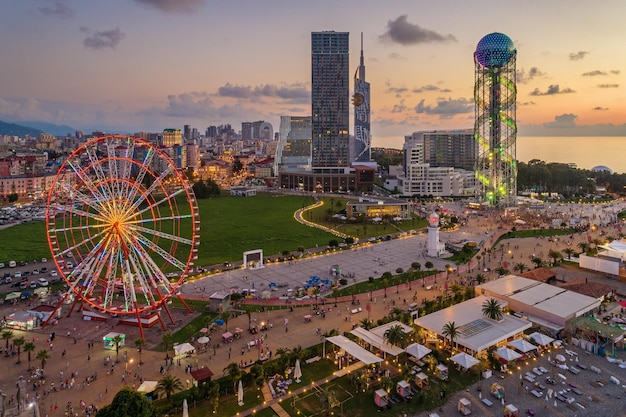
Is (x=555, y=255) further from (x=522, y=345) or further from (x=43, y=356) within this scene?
(x=43, y=356)

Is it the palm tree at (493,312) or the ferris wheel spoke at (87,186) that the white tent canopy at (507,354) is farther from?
the ferris wheel spoke at (87,186)

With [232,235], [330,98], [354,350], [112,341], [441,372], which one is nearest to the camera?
[441,372]

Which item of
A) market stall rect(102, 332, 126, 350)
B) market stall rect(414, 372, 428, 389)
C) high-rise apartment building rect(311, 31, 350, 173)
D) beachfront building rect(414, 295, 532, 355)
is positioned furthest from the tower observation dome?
market stall rect(102, 332, 126, 350)

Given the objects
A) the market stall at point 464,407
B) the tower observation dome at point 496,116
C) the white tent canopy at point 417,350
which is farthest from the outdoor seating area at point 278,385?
the tower observation dome at point 496,116

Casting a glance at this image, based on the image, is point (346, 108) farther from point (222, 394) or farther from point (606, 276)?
point (222, 394)

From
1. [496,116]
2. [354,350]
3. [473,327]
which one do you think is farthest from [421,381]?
[496,116]

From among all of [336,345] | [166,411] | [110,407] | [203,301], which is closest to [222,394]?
[166,411]

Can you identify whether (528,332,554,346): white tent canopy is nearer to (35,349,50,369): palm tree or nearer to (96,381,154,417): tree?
(96,381,154,417): tree

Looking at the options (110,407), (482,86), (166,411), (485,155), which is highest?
(482,86)
